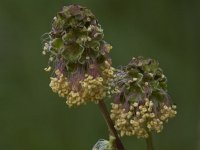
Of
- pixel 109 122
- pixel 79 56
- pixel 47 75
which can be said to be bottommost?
pixel 109 122

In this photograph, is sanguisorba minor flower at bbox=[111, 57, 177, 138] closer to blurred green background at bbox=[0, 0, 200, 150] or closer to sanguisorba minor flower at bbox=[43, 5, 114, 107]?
sanguisorba minor flower at bbox=[43, 5, 114, 107]

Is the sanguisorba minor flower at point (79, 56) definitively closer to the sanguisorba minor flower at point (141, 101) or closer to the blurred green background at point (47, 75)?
the sanguisorba minor flower at point (141, 101)

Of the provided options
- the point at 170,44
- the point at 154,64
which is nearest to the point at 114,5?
the point at 170,44

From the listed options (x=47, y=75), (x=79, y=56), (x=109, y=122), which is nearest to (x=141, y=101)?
(x=109, y=122)

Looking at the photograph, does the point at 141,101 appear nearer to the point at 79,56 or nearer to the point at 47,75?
the point at 79,56

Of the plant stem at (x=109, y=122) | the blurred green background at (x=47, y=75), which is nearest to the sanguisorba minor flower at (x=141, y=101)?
the plant stem at (x=109, y=122)
